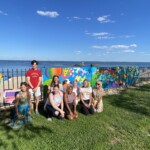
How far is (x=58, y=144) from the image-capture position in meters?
4.76

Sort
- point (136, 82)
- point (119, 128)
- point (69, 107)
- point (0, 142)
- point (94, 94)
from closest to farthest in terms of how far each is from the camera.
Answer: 1. point (0, 142)
2. point (119, 128)
3. point (69, 107)
4. point (94, 94)
5. point (136, 82)

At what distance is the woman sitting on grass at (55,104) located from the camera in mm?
6492

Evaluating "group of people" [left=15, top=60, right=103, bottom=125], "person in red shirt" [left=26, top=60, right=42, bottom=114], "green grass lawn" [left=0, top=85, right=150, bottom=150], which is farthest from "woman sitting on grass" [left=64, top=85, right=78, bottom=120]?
"person in red shirt" [left=26, top=60, right=42, bottom=114]

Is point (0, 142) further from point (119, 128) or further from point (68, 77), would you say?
point (68, 77)

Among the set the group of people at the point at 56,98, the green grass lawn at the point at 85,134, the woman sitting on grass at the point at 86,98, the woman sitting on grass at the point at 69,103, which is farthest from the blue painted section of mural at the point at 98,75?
the green grass lawn at the point at 85,134

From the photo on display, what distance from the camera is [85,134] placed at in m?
5.42

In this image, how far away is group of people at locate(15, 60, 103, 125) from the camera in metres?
6.13

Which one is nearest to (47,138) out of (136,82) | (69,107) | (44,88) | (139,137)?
(69,107)

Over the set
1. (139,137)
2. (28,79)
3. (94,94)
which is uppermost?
(28,79)

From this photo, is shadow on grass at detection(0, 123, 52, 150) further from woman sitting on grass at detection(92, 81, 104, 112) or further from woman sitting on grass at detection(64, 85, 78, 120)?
woman sitting on grass at detection(92, 81, 104, 112)

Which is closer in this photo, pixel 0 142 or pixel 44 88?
pixel 0 142

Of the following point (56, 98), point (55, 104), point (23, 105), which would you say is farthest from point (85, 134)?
point (23, 105)

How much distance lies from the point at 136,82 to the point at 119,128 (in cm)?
1095

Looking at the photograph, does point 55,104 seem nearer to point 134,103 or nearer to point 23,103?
point 23,103
